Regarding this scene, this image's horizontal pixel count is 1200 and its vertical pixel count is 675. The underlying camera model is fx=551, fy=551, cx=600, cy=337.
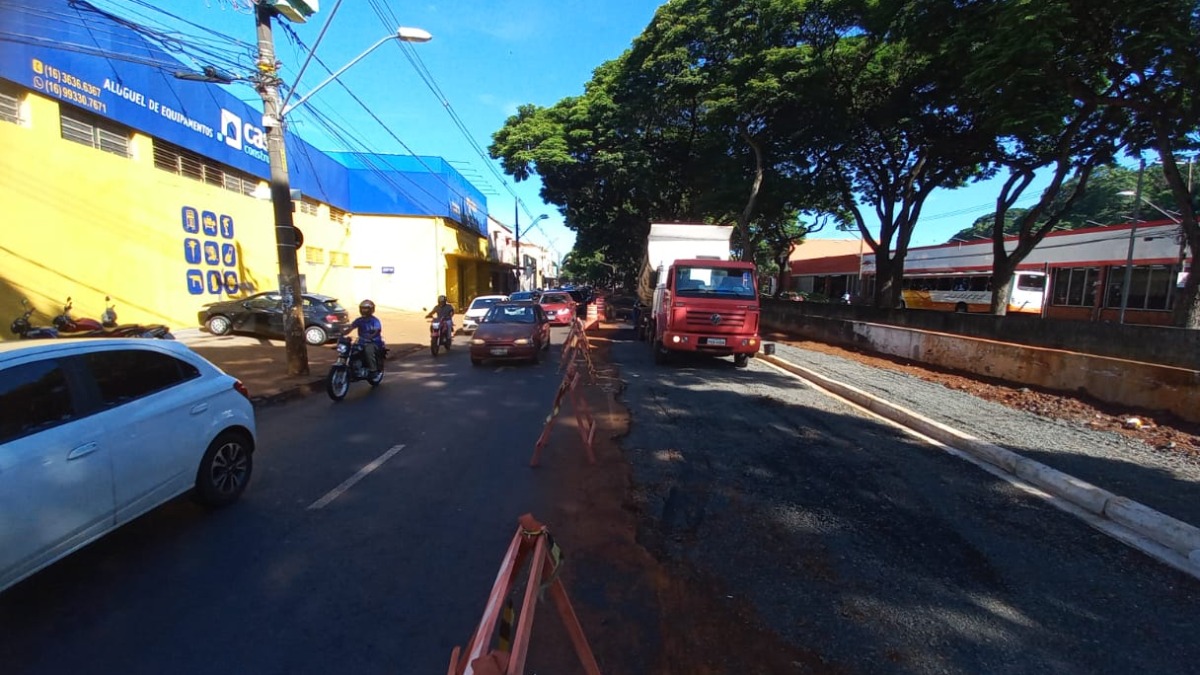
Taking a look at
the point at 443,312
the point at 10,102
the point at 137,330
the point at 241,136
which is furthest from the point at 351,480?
the point at 241,136

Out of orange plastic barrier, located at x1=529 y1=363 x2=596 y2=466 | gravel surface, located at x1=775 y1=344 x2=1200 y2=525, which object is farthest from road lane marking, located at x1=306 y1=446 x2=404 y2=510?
gravel surface, located at x1=775 y1=344 x2=1200 y2=525

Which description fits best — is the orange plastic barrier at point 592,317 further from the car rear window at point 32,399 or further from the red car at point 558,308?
the car rear window at point 32,399

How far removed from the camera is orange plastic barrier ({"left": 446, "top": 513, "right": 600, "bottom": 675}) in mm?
1534

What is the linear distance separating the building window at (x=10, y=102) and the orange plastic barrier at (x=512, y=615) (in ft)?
48.1

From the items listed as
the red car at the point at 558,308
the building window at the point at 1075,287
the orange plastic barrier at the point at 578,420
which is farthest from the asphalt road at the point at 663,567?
the building window at the point at 1075,287

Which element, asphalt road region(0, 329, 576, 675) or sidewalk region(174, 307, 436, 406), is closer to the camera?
asphalt road region(0, 329, 576, 675)

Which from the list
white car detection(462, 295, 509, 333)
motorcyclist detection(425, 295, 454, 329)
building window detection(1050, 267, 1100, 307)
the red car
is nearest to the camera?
motorcyclist detection(425, 295, 454, 329)

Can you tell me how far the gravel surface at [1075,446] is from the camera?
4.75 meters

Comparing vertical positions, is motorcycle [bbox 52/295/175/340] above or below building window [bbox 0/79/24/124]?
below

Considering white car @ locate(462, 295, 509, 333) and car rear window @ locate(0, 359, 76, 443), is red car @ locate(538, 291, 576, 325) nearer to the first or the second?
white car @ locate(462, 295, 509, 333)

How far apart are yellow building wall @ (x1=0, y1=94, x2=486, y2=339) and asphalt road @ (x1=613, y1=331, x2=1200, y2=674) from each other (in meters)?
10.8

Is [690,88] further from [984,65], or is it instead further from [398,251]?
[398,251]

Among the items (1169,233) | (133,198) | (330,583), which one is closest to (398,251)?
(133,198)

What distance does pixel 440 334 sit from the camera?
46.3ft
